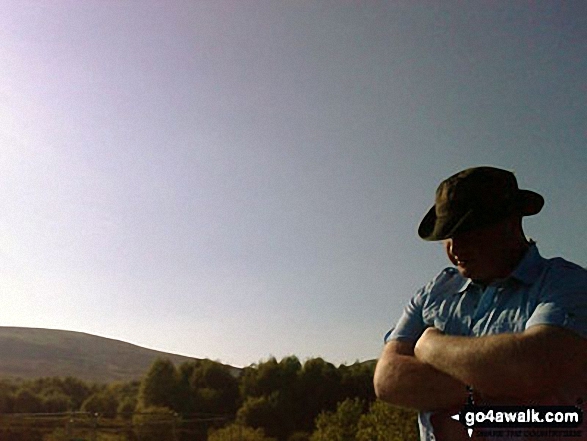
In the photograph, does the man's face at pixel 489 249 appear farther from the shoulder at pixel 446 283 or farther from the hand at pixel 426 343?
the hand at pixel 426 343

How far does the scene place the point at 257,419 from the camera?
47750 millimetres

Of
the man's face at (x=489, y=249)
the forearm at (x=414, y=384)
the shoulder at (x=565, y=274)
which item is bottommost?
the forearm at (x=414, y=384)

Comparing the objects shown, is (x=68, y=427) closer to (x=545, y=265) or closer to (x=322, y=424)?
(x=322, y=424)

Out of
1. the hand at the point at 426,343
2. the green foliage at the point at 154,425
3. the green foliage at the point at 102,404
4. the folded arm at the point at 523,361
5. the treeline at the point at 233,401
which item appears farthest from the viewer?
the green foliage at the point at 102,404

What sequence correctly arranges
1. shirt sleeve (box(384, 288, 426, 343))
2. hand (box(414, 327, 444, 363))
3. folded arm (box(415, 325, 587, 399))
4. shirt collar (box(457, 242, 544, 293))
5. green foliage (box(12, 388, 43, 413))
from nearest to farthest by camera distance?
folded arm (box(415, 325, 587, 399))
shirt collar (box(457, 242, 544, 293))
hand (box(414, 327, 444, 363))
shirt sleeve (box(384, 288, 426, 343))
green foliage (box(12, 388, 43, 413))

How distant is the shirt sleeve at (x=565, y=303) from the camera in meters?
1.91

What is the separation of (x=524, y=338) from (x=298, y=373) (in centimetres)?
4936

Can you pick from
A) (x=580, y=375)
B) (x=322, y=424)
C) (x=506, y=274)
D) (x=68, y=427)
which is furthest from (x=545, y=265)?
(x=322, y=424)

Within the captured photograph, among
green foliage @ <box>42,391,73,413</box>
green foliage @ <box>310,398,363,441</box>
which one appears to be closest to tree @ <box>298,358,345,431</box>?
green foliage @ <box>310,398,363,441</box>

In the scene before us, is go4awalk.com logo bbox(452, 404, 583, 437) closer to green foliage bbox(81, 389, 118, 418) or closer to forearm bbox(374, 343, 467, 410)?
forearm bbox(374, 343, 467, 410)

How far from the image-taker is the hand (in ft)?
6.97

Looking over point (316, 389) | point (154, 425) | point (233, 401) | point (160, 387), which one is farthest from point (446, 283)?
point (233, 401)

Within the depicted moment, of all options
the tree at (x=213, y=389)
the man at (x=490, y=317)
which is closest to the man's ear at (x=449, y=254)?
the man at (x=490, y=317)

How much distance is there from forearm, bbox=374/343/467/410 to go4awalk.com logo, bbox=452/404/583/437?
0.15ft
